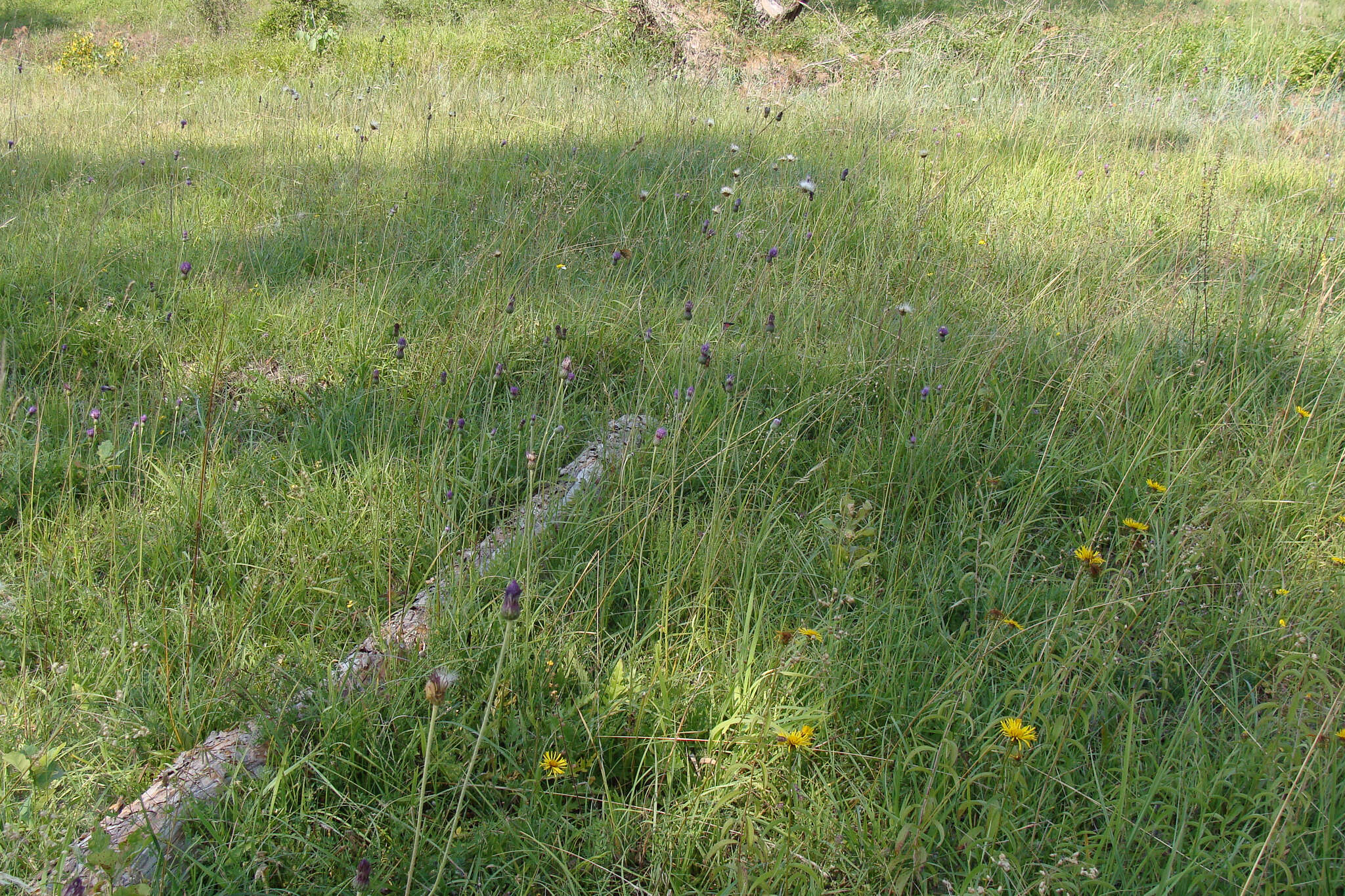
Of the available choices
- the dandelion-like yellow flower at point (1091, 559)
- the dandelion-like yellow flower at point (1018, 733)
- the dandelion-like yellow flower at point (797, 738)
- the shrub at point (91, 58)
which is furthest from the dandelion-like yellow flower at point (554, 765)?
the shrub at point (91, 58)

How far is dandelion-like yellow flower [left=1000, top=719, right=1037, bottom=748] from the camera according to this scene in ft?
4.40

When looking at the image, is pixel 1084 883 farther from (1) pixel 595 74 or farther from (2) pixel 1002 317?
(1) pixel 595 74

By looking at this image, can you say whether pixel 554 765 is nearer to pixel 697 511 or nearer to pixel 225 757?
pixel 225 757

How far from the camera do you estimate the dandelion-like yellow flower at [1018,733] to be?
4.40 feet

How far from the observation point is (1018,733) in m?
1.34

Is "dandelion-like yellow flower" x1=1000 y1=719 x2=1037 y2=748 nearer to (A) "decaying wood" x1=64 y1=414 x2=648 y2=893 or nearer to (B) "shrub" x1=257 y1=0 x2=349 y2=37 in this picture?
(A) "decaying wood" x1=64 y1=414 x2=648 y2=893

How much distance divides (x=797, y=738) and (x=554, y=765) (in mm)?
432

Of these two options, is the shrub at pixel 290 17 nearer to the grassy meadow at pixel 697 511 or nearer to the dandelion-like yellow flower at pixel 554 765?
the grassy meadow at pixel 697 511

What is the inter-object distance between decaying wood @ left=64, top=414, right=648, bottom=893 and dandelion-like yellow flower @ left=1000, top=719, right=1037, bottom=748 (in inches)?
37.4

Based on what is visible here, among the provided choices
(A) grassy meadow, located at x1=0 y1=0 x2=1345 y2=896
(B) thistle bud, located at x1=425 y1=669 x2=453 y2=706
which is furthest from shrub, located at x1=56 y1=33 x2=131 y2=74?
(B) thistle bud, located at x1=425 y1=669 x2=453 y2=706

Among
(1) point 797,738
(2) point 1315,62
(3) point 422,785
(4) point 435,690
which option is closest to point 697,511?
(1) point 797,738

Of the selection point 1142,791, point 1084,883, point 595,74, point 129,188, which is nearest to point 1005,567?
point 1142,791

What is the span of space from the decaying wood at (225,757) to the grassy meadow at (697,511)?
0.04m

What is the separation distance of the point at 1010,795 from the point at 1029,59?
6.97 metres
